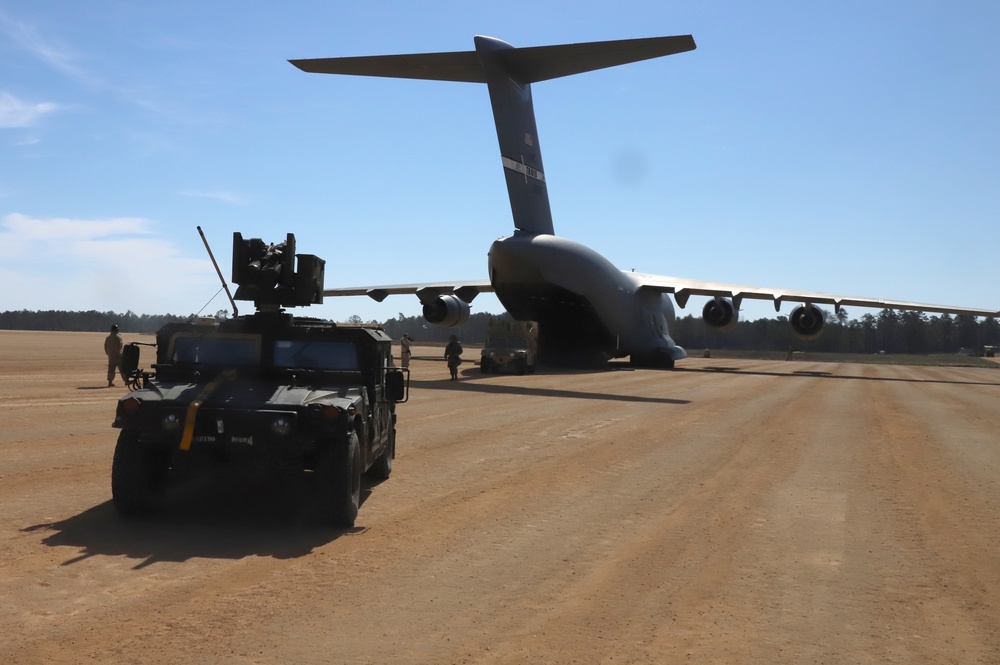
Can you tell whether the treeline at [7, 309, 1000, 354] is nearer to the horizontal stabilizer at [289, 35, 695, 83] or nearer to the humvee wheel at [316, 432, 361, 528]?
the horizontal stabilizer at [289, 35, 695, 83]

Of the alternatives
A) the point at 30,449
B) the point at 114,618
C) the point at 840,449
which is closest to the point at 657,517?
the point at 114,618

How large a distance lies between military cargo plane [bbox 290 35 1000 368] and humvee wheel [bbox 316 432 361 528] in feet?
60.3

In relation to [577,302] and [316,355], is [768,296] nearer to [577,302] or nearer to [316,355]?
[577,302]

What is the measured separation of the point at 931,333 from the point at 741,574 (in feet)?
484

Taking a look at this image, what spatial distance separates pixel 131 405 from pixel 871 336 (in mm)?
143773

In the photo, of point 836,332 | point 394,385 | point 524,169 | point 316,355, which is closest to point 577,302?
point 524,169

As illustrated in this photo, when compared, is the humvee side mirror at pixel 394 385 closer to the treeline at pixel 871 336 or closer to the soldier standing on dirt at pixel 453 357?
the soldier standing on dirt at pixel 453 357

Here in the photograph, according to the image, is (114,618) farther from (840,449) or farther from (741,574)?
(840,449)

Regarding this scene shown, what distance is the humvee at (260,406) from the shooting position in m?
7.10

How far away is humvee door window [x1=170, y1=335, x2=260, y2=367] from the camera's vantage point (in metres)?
8.30

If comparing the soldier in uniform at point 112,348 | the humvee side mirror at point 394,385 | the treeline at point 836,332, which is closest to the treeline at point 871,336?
the treeline at point 836,332

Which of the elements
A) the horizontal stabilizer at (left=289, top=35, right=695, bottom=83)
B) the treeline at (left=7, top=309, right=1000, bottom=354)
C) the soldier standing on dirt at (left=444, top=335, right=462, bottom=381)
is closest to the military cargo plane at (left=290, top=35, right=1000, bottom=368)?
the horizontal stabilizer at (left=289, top=35, right=695, bottom=83)

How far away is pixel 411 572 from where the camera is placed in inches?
251

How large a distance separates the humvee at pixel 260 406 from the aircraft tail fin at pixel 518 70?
17.1m
